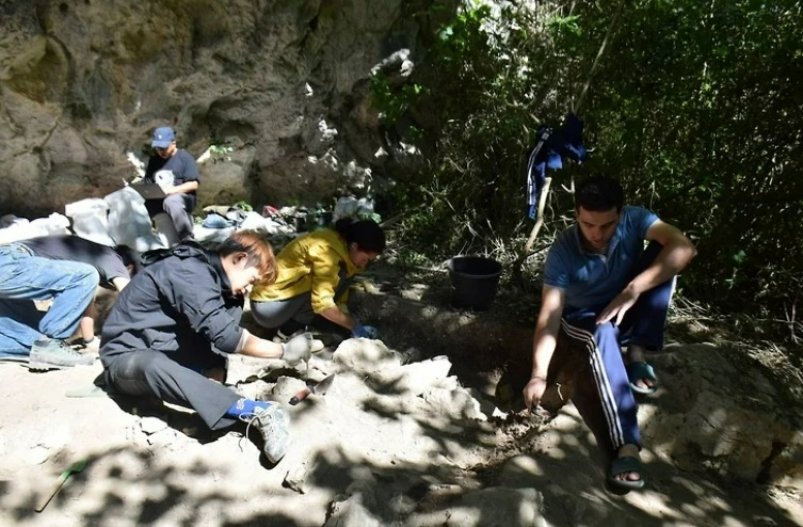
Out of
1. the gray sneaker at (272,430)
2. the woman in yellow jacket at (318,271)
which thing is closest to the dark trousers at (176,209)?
the woman in yellow jacket at (318,271)

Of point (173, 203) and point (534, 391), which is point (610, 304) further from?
point (173, 203)

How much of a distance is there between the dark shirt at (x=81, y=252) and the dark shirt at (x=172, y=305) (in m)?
1.05

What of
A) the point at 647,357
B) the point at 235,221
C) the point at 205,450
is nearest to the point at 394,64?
the point at 235,221

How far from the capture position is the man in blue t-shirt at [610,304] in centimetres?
228

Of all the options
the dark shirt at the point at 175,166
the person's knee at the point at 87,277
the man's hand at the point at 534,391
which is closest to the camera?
the man's hand at the point at 534,391

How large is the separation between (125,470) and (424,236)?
11.8 feet

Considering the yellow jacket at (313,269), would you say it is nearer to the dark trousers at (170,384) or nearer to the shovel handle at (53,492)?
the dark trousers at (170,384)

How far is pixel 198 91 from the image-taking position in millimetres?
5180

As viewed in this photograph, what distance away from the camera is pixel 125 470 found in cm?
221

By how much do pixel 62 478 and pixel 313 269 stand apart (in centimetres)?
160

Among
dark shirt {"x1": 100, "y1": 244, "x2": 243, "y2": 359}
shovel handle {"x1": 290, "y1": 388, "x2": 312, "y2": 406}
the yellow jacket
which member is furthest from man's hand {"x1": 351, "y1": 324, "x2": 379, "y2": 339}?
dark shirt {"x1": 100, "y1": 244, "x2": 243, "y2": 359}

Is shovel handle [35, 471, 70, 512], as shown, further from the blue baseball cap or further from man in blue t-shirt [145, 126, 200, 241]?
the blue baseball cap

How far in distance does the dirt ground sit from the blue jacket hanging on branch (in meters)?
1.52

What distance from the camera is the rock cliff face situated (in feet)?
14.3
